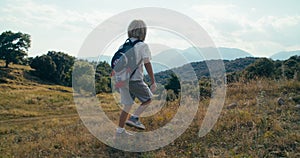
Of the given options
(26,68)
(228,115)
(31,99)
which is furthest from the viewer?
(26,68)

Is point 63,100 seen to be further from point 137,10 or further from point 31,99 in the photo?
point 137,10

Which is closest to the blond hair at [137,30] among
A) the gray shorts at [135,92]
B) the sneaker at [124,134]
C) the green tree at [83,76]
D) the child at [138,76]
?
the child at [138,76]

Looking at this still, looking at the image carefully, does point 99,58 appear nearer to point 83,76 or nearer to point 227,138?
point 83,76

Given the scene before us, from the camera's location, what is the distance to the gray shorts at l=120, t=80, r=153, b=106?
5.34 meters

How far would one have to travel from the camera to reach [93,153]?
5195mm

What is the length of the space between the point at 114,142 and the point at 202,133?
1.65m

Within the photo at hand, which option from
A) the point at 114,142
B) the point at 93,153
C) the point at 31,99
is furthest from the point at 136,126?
the point at 31,99

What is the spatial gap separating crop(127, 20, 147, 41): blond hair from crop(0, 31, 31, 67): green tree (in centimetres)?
6712

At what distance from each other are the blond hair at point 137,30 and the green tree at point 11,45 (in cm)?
6712

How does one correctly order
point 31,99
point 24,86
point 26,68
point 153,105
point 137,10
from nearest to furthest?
point 137,10, point 153,105, point 31,99, point 24,86, point 26,68

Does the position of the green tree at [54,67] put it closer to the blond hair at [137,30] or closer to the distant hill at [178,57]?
the distant hill at [178,57]

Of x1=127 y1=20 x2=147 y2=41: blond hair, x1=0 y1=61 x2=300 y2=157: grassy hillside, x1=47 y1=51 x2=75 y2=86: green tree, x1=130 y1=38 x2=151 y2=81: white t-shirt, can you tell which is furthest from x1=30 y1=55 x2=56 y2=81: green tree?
x1=130 y1=38 x2=151 y2=81: white t-shirt

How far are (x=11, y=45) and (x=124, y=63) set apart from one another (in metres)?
67.6

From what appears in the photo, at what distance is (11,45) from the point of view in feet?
215
